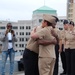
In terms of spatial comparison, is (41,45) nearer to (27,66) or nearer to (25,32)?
(27,66)

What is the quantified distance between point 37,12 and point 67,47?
342ft

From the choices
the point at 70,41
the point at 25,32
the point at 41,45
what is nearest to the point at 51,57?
the point at 41,45

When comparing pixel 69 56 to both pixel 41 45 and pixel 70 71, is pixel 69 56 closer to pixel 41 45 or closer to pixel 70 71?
pixel 70 71

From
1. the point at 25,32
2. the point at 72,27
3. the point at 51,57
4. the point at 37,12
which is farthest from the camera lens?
the point at 25,32

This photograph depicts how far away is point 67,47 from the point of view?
9.70 m

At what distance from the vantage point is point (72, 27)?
9.62 m

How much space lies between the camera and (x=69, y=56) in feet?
32.0

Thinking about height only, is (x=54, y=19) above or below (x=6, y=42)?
above

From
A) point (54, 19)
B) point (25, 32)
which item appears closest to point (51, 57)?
point (54, 19)

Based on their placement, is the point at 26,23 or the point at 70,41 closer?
the point at 70,41

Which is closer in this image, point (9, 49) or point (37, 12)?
point (9, 49)

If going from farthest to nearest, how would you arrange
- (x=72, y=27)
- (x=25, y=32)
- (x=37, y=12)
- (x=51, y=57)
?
(x=25, y=32) → (x=37, y=12) → (x=72, y=27) → (x=51, y=57)

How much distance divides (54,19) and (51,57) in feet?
2.39

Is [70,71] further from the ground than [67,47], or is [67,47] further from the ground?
[67,47]
